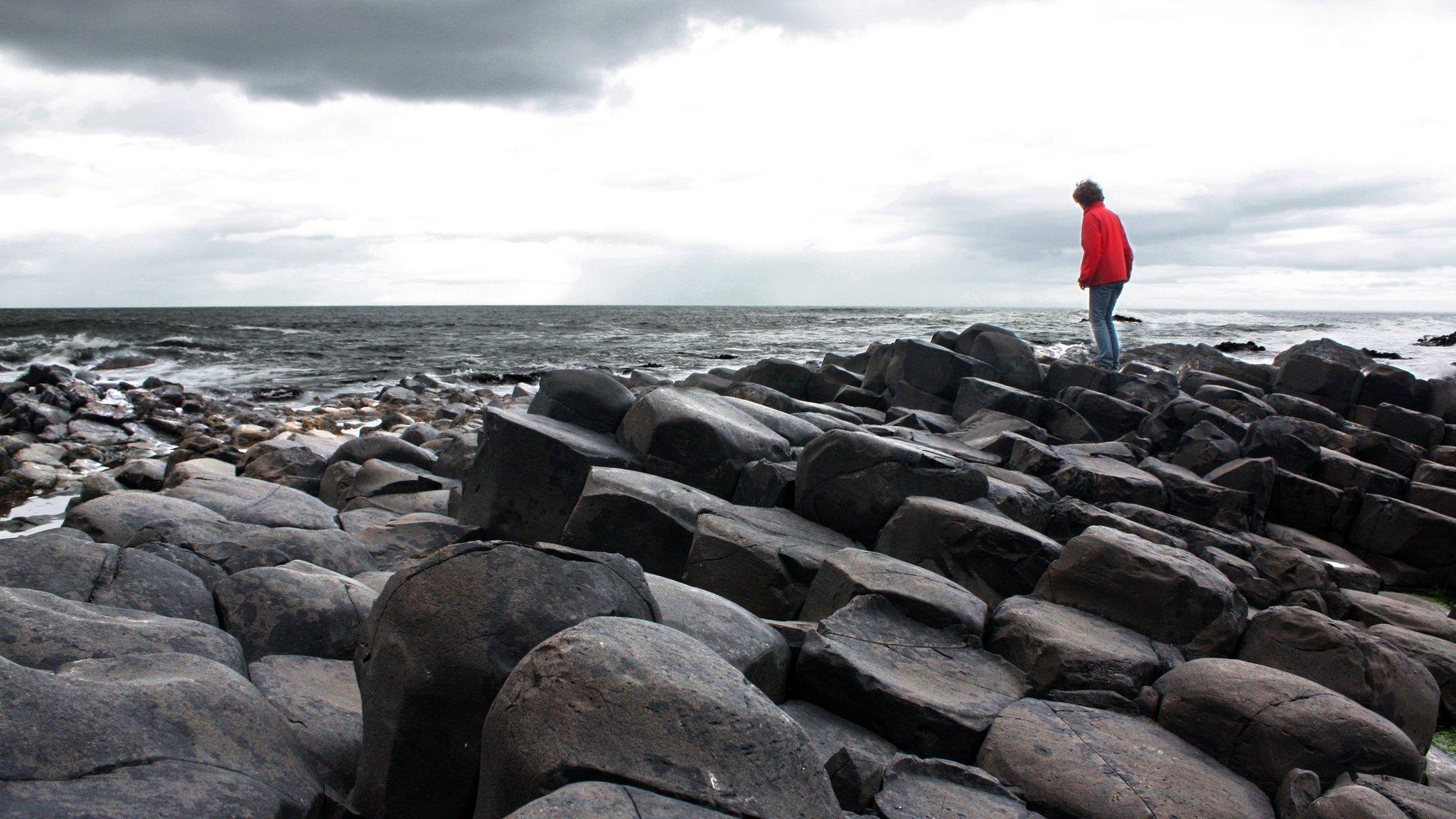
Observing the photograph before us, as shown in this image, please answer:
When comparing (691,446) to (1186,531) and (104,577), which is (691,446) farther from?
(1186,531)

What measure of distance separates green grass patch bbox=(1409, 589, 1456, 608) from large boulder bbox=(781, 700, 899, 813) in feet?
20.1

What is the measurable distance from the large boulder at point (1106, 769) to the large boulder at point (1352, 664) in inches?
46.6

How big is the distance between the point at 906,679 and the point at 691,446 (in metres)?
2.68

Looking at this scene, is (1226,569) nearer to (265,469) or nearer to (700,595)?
(700,595)

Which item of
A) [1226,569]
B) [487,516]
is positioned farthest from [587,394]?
[1226,569]

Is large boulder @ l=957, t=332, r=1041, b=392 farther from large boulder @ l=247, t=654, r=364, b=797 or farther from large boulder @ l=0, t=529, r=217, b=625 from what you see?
large boulder @ l=0, t=529, r=217, b=625

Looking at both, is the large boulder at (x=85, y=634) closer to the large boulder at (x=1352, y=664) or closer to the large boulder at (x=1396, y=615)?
the large boulder at (x=1352, y=664)

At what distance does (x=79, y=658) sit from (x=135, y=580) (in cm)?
115

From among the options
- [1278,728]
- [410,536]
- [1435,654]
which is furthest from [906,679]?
[410,536]

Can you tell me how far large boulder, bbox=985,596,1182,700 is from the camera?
4.00 meters

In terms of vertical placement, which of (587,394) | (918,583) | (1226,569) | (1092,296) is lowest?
(1226,569)

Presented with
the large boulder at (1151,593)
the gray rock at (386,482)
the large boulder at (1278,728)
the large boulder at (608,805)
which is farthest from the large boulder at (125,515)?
the large boulder at (1278,728)

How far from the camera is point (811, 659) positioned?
3.68 m

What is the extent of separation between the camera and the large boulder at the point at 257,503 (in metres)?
6.05
